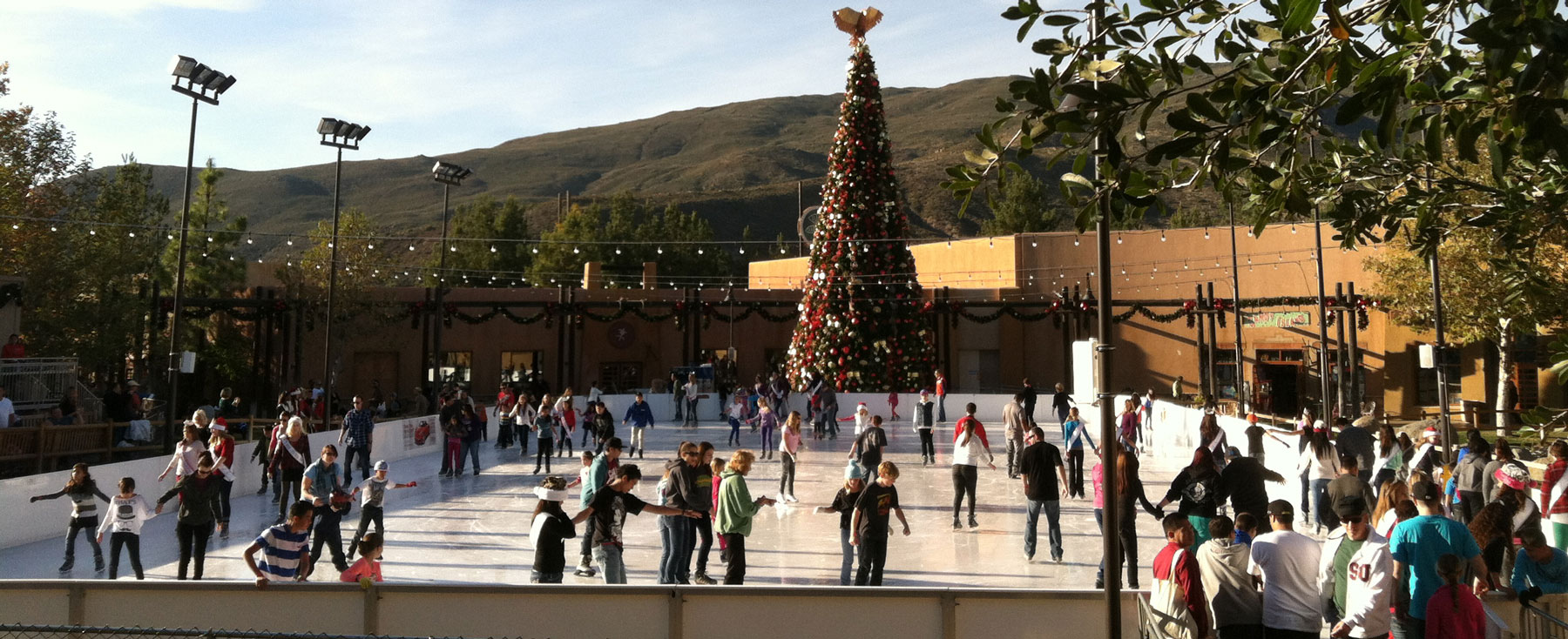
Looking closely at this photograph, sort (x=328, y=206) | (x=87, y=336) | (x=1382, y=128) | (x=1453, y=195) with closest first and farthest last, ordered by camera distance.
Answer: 1. (x=1382, y=128)
2. (x=1453, y=195)
3. (x=87, y=336)
4. (x=328, y=206)

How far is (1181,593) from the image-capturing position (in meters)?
6.02

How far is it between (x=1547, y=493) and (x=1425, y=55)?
21.9 feet

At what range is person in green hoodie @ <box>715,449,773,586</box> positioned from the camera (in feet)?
29.8

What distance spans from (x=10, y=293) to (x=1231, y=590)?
2586 cm

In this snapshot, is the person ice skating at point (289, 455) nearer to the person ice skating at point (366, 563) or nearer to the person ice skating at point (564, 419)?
the person ice skating at point (366, 563)

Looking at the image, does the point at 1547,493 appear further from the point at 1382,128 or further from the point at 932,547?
the point at 1382,128

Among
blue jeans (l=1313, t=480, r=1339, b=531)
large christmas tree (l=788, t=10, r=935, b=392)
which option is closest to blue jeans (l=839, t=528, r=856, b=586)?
blue jeans (l=1313, t=480, r=1339, b=531)

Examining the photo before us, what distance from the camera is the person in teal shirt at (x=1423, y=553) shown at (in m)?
5.91

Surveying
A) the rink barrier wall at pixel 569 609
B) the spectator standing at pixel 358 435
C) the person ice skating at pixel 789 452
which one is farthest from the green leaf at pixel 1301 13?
the spectator standing at pixel 358 435

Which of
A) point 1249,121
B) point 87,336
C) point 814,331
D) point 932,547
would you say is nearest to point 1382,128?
point 1249,121

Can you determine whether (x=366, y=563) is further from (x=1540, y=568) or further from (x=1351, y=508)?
(x=1540, y=568)

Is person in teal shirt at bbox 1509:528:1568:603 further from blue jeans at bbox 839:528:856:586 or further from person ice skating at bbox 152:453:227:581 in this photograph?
person ice skating at bbox 152:453:227:581

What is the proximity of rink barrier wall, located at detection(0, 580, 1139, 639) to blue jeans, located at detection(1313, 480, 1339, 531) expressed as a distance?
5574 millimetres

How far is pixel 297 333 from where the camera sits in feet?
113
